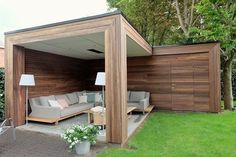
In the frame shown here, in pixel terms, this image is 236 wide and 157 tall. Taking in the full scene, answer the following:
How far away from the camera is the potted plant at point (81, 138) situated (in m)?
3.70

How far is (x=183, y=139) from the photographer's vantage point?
182 inches

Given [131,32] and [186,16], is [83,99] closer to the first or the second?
[131,32]

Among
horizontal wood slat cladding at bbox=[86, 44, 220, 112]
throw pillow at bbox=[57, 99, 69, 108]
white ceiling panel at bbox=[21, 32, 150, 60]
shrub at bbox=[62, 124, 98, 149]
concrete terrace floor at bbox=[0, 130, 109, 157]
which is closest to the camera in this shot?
shrub at bbox=[62, 124, 98, 149]

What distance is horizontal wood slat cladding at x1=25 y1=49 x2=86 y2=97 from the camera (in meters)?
6.77

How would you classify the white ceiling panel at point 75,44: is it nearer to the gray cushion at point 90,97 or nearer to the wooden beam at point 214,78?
the gray cushion at point 90,97

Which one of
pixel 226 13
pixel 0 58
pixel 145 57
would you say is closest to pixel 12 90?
pixel 145 57

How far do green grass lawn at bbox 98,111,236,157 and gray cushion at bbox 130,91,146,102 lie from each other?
1996mm

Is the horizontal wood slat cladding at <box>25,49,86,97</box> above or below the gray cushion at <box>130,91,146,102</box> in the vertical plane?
above

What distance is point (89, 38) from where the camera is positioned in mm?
5191

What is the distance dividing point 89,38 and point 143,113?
3788 mm

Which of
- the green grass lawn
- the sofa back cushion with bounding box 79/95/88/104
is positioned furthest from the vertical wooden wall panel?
the green grass lawn


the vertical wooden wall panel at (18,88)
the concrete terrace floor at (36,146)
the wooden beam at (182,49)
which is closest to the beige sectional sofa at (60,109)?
the vertical wooden wall panel at (18,88)

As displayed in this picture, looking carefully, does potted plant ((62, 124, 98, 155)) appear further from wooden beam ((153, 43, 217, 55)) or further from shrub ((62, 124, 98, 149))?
wooden beam ((153, 43, 217, 55))

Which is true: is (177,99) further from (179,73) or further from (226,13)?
(226,13)
